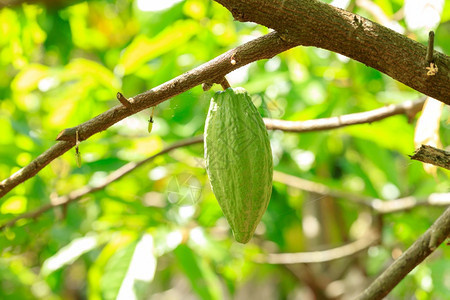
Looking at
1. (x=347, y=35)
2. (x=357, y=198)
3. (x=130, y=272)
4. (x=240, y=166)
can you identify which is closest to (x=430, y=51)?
(x=347, y=35)

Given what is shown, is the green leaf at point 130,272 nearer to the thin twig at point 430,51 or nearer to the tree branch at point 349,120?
the tree branch at point 349,120

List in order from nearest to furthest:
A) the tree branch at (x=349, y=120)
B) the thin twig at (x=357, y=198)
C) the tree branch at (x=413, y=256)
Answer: the tree branch at (x=413, y=256) → the tree branch at (x=349, y=120) → the thin twig at (x=357, y=198)

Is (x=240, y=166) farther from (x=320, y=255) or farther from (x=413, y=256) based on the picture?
(x=320, y=255)

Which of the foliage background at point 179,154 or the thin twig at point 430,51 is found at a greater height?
the thin twig at point 430,51

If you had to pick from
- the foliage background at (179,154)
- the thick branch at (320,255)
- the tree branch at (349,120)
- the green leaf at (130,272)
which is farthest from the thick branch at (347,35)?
the thick branch at (320,255)

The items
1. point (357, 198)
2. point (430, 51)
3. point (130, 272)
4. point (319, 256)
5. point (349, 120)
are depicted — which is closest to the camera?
point (430, 51)

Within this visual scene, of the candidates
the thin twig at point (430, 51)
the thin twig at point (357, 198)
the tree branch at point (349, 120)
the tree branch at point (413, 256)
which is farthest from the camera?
the thin twig at point (357, 198)
